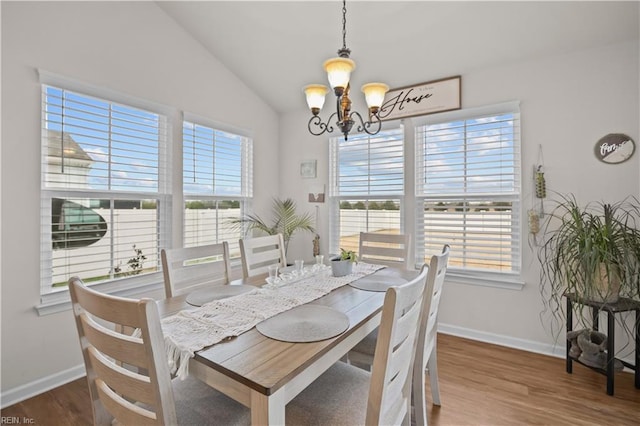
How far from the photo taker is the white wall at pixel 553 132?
2.38 meters

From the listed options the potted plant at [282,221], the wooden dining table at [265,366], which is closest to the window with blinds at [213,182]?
the potted plant at [282,221]

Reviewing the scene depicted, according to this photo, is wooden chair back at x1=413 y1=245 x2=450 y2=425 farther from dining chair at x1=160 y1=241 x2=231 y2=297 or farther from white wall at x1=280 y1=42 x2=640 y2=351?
white wall at x1=280 y1=42 x2=640 y2=351

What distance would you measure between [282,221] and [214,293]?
2266 mm

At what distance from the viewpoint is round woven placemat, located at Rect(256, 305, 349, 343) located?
1204mm

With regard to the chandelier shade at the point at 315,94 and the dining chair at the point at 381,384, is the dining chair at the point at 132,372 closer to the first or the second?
the dining chair at the point at 381,384

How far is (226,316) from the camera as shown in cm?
139

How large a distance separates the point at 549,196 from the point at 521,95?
0.89 metres

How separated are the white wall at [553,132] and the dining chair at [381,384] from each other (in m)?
1.78

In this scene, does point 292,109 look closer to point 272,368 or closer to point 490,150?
point 490,150

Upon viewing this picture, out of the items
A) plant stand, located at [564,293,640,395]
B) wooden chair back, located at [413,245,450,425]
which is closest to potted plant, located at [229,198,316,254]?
wooden chair back, located at [413,245,450,425]

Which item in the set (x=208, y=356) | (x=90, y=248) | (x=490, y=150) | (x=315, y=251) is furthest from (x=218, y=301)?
(x=490, y=150)

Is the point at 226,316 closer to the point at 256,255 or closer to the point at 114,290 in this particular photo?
the point at 256,255

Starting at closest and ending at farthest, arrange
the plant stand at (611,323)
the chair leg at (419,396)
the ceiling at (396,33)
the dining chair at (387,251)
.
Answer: the chair leg at (419,396)
the plant stand at (611,323)
the ceiling at (396,33)
the dining chair at (387,251)

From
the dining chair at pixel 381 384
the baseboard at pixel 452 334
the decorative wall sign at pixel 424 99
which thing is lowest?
the baseboard at pixel 452 334
